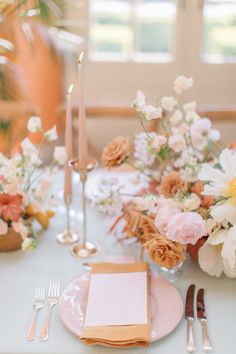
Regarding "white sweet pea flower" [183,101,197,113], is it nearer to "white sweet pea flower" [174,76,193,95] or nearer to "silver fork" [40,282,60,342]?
"white sweet pea flower" [174,76,193,95]

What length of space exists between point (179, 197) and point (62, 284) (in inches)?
12.8

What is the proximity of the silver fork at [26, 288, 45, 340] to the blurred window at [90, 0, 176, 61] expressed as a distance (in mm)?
2137

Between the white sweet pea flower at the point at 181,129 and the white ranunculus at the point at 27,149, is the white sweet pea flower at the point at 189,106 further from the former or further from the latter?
the white ranunculus at the point at 27,149

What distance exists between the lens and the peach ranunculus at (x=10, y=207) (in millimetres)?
1270

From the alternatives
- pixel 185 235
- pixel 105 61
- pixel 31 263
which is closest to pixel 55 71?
pixel 105 61

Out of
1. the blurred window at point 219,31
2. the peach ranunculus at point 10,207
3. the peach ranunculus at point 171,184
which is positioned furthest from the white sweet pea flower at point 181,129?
the blurred window at point 219,31

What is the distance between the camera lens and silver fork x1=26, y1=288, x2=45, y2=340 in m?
1.02

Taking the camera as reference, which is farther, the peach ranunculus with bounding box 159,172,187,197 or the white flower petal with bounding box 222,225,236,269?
the peach ranunculus with bounding box 159,172,187,197

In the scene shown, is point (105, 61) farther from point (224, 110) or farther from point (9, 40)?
point (224, 110)

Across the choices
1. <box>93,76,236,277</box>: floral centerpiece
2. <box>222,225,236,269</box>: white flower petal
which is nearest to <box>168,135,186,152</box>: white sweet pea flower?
<box>93,76,236,277</box>: floral centerpiece

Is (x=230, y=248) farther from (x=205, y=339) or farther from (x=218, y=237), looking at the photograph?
(x=205, y=339)

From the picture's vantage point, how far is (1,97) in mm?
2172

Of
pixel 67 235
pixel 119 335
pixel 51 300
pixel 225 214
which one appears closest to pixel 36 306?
pixel 51 300

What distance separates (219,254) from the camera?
3.76ft
